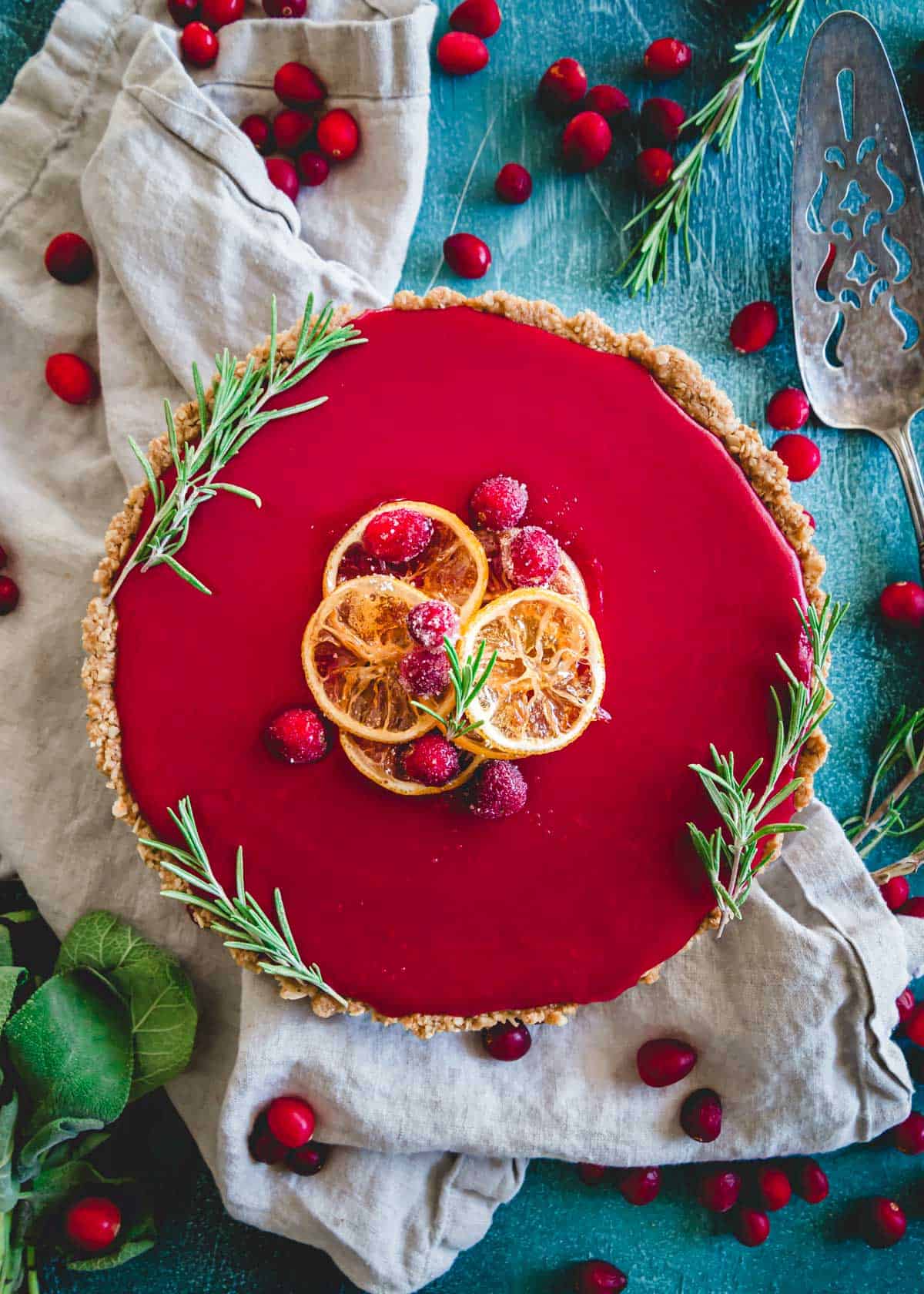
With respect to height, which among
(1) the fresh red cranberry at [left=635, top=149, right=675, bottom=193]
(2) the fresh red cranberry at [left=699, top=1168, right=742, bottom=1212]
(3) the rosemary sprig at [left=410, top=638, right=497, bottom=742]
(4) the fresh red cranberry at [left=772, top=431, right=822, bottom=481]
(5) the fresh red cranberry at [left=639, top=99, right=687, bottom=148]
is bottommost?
(2) the fresh red cranberry at [left=699, top=1168, right=742, bottom=1212]

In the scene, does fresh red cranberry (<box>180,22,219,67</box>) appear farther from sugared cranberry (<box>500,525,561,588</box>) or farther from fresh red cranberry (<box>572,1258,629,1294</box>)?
fresh red cranberry (<box>572,1258,629,1294</box>)

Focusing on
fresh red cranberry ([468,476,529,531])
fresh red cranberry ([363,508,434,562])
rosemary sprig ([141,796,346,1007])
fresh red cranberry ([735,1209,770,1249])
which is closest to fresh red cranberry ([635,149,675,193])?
fresh red cranberry ([468,476,529,531])

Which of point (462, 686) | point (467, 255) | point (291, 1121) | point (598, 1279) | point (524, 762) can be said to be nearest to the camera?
point (462, 686)

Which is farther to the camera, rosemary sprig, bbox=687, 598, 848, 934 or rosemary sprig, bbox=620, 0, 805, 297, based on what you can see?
rosemary sprig, bbox=620, 0, 805, 297

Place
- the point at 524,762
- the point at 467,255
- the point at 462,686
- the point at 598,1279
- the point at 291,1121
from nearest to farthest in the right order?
1. the point at 462,686
2. the point at 524,762
3. the point at 291,1121
4. the point at 598,1279
5. the point at 467,255

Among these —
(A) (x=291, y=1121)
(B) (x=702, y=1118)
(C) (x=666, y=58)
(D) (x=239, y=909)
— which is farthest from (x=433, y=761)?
(C) (x=666, y=58)

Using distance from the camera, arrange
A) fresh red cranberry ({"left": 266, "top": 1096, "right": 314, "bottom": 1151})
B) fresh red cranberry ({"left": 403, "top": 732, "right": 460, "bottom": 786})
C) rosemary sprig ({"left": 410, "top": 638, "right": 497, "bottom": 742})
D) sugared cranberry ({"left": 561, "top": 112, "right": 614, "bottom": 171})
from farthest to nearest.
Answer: sugared cranberry ({"left": 561, "top": 112, "right": 614, "bottom": 171}) → fresh red cranberry ({"left": 266, "top": 1096, "right": 314, "bottom": 1151}) → fresh red cranberry ({"left": 403, "top": 732, "right": 460, "bottom": 786}) → rosemary sprig ({"left": 410, "top": 638, "right": 497, "bottom": 742})

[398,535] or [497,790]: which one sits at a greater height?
[398,535]

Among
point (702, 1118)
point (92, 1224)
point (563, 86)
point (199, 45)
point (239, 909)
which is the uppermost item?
point (563, 86)

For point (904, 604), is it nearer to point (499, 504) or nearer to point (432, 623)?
point (499, 504)
